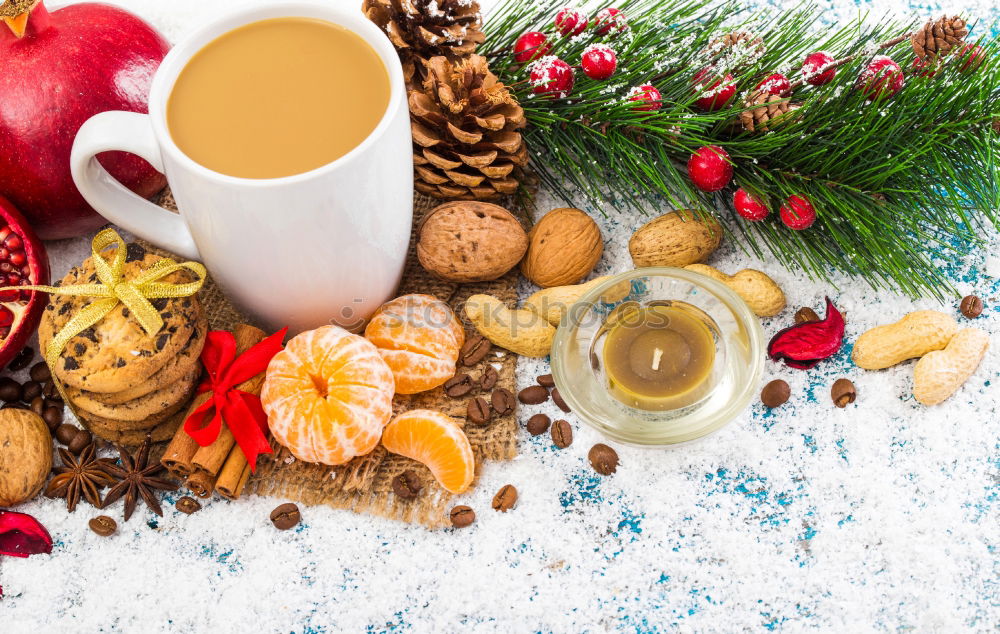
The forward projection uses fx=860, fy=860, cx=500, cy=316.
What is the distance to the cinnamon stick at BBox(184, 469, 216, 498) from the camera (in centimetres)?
122

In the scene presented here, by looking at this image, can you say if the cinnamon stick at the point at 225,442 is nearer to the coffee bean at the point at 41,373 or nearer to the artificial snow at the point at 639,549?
the artificial snow at the point at 639,549

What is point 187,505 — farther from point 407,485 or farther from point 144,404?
point 407,485

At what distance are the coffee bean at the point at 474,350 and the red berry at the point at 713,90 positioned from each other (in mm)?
485

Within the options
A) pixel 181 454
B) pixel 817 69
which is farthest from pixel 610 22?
pixel 181 454

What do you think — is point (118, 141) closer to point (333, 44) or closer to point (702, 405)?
point (333, 44)

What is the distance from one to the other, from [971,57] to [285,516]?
1.15 meters

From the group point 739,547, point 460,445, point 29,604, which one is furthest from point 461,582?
point 29,604

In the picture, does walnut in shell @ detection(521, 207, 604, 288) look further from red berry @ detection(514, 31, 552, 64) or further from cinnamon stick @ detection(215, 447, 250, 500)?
cinnamon stick @ detection(215, 447, 250, 500)

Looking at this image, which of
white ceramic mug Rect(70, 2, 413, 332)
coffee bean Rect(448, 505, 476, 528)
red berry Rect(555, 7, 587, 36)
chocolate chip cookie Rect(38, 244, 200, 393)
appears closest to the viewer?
white ceramic mug Rect(70, 2, 413, 332)

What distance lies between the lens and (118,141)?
3.41 feet

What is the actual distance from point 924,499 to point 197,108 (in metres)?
1.12

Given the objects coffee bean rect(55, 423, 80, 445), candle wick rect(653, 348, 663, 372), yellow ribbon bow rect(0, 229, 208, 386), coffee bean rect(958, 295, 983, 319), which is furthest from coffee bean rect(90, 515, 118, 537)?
coffee bean rect(958, 295, 983, 319)

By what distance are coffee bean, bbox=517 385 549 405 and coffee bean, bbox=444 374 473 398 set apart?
0.26 ft

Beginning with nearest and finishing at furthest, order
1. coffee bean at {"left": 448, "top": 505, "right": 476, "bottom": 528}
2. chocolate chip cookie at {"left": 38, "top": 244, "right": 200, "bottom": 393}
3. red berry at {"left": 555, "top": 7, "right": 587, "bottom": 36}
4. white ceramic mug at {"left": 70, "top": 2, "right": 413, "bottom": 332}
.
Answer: white ceramic mug at {"left": 70, "top": 2, "right": 413, "bottom": 332}
chocolate chip cookie at {"left": 38, "top": 244, "right": 200, "bottom": 393}
coffee bean at {"left": 448, "top": 505, "right": 476, "bottom": 528}
red berry at {"left": 555, "top": 7, "right": 587, "bottom": 36}
